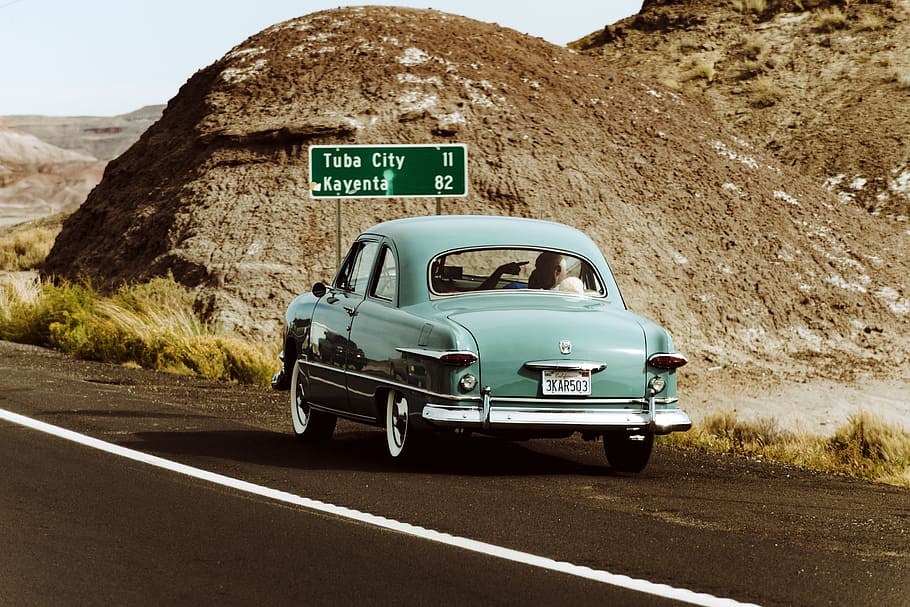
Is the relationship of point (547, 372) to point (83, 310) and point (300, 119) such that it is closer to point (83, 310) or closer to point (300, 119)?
point (83, 310)

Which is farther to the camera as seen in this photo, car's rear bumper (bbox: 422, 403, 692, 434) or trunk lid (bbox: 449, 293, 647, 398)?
trunk lid (bbox: 449, 293, 647, 398)

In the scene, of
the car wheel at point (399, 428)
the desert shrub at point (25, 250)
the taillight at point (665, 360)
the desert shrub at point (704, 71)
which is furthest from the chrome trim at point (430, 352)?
the desert shrub at point (704, 71)

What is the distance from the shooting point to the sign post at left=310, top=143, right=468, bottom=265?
2008cm

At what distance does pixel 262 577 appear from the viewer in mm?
6730

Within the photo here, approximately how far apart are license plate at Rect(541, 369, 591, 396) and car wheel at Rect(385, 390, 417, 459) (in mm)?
1097

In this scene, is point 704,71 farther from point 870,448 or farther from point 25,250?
point 870,448

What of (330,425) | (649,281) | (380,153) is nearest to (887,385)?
(649,281)

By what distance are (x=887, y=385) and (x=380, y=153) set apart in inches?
450

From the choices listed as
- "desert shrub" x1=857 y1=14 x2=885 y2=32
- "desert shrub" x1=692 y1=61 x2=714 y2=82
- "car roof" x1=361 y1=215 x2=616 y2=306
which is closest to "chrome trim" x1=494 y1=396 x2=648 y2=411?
"car roof" x1=361 y1=215 x2=616 y2=306

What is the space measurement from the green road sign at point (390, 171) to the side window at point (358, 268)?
841 cm

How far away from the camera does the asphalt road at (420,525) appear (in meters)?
6.54

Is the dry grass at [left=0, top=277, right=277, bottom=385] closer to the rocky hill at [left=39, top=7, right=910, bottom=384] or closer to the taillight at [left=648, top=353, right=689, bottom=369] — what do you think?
the rocky hill at [left=39, top=7, right=910, bottom=384]

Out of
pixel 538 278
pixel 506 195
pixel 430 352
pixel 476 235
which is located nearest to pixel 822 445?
pixel 538 278

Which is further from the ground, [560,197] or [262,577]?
[560,197]
